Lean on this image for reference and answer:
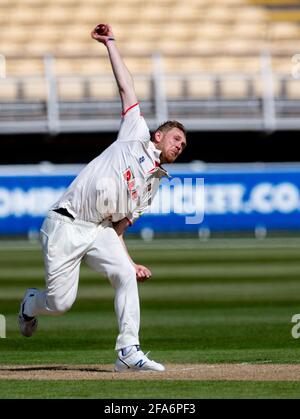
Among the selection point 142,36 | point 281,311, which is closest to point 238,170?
point 142,36

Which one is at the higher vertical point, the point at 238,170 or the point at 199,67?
the point at 199,67

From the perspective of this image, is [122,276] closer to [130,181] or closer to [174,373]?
[130,181]

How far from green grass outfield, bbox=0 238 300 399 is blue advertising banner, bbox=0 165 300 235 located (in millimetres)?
2177

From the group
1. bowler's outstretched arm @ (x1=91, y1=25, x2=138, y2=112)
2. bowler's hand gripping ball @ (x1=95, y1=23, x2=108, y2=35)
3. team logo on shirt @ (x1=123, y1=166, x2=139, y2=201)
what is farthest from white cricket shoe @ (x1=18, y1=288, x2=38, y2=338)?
bowler's hand gripping ball @ (x1=95, y1=23, x2=108, y2=35)

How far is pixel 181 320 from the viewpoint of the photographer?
13.8 metres

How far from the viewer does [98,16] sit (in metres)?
32.2

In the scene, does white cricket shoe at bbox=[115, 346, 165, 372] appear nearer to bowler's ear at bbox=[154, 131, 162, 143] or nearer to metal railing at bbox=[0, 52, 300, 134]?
bowler's ear at bbox=[154, 131, 162, 143]

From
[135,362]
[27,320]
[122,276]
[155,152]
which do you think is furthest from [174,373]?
[155,152]

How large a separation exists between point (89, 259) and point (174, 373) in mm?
1049

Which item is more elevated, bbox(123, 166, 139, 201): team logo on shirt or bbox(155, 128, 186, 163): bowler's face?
bbox(155, 128, 186, 163): bowler's face

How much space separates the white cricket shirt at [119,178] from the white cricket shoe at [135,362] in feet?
3.23

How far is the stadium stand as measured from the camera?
1057 inches

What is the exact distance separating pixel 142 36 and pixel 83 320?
18576 millimetres
